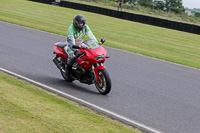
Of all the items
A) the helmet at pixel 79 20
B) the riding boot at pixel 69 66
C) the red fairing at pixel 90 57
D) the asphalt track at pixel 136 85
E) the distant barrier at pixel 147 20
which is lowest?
the distant barrier at pixel 147 20

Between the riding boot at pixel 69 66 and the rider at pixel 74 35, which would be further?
the riding boot at pixel 69 66

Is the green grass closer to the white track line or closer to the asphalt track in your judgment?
Answer: the asphalt track

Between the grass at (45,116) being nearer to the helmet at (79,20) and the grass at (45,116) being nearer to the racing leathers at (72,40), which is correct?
the racing leathers at (72,40)

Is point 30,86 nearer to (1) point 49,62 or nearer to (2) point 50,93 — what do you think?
(2) point 50,93

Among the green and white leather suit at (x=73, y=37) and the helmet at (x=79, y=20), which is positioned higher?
the helmet at (x=79, y=20)

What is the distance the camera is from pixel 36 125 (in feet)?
17.5

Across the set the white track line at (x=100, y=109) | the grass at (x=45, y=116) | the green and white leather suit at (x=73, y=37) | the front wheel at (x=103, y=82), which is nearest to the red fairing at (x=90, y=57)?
the front wheel at (x=103, y=82)

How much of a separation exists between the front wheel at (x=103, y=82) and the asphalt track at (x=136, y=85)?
141mm

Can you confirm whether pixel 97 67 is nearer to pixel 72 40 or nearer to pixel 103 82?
pixel 103 82

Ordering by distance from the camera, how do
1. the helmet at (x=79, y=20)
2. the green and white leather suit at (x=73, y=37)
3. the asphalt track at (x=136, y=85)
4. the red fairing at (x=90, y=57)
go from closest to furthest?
1. the asphalt track at (x=136, y=85)
2. the red fairing at (x=90, y=57)
3. the helmet at (x=79, y=20)
4. the green and white leather suit at (x=73, y=37)

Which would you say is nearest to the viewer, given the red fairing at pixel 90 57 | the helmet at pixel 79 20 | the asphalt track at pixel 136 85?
the asphalt track at pixel 136 85

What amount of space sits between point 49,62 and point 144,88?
355 centimetres

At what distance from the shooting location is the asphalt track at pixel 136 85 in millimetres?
6605

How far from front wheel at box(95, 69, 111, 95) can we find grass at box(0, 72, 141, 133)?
102 cm
